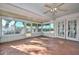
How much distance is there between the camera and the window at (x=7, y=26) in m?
2.25

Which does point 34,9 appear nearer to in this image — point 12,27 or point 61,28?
point 12,27

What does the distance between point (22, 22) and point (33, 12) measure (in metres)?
0.41

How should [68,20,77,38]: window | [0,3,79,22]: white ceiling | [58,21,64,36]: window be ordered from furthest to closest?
[58,21,64,36]: window < [68,20,77,38]: window < [0,3,79,22]: white ceiling

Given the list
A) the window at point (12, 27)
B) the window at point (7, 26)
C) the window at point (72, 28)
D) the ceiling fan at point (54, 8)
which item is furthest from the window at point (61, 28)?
the window at point (7, 26)

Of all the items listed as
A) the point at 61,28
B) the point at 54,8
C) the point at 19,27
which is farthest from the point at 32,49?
the point at 54,8

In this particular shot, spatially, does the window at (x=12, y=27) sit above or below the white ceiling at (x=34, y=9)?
below

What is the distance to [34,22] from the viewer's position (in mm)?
2492

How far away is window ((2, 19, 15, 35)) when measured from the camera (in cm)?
225

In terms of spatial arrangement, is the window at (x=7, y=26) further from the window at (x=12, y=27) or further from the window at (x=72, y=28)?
the window at (x=72, y=28)

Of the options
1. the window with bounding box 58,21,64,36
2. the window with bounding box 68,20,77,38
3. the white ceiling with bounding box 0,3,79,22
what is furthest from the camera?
the window with bounding box 58,21,64,36

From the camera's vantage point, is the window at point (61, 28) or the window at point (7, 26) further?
the window at point (61, 28)

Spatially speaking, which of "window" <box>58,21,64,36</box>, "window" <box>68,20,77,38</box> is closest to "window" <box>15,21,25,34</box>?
"window" <box>58,21,64,36</box>

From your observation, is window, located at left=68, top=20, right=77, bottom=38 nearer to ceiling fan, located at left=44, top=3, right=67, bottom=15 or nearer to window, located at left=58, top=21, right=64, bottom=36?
window, located at left=58, top=21, right=64, bottom=36
